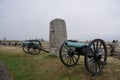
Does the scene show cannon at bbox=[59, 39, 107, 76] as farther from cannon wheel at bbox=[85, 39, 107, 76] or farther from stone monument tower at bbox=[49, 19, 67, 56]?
stone monument tower at bbox=[49, 19, 67, 56]

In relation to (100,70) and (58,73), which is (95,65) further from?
(58,73)

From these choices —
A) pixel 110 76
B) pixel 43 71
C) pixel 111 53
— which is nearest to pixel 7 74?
pixel 43 71

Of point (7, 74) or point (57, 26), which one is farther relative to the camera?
point (57, 26)

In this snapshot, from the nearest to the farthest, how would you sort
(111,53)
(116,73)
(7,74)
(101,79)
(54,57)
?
1. (101,79)
2. (116,73)
3. (7,74)
4. (54,57)
5. (111,53)

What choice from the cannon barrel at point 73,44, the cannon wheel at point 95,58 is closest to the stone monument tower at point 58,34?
the cannon barrel at point 73,44

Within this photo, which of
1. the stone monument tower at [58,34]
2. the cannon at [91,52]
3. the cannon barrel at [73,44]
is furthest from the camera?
the stone monument tower at [58,34]

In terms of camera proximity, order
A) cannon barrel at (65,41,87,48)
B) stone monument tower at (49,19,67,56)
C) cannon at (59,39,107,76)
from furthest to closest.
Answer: stone monument tower at (49,19,67,56) < cannon barrel at (65,41,87,48) < cannon at (59,39,107,76)

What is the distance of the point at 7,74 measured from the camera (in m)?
9.48

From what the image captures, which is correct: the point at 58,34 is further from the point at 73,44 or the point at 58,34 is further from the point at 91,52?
the point at 91,52

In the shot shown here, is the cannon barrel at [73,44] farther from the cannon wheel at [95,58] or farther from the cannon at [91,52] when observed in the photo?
the cannon wheel at [95,58]

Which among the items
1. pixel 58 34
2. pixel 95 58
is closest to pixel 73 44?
pixel 95 58

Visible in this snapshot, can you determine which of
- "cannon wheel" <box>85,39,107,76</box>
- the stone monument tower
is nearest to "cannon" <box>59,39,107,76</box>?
"cannon wheel" <box>85,39,107,76</box>

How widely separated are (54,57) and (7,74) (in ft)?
13.6

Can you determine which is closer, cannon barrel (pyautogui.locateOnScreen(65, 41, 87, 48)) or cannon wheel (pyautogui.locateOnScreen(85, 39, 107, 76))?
cannon wheel (pyautogui.locateOnScreen(85, 39, 107, 76))
